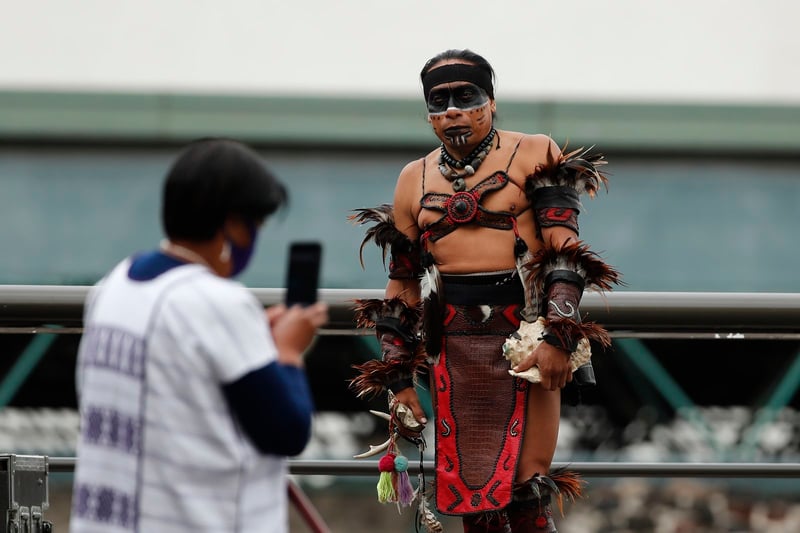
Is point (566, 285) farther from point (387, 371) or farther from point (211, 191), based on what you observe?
point (211, 191)

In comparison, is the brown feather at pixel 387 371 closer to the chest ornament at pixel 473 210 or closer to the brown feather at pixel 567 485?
the chest ornament at pixel 473 210

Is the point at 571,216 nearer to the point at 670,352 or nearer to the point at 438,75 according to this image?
the point at 438,75

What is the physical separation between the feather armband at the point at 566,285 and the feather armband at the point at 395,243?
36cm

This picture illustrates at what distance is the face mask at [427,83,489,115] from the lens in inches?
136

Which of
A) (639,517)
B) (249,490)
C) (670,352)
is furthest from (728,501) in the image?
A: (249,490)

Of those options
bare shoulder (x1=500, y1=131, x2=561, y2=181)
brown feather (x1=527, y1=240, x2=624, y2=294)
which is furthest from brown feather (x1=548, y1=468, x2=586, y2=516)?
bare shoulder (x1=500, y1=131, x2=561, y2=181)

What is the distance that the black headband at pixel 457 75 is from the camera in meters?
3.45

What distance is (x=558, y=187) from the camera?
338 cm

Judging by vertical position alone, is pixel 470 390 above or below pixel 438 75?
Answer: below

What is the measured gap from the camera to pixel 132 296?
211 centimetres

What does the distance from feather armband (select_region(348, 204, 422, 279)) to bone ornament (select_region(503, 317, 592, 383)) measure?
0.36 m

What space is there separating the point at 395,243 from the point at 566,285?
51 cm

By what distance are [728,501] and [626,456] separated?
1.14m

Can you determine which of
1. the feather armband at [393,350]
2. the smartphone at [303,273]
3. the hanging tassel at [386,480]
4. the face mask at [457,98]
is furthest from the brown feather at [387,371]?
the smartphone at [303,273]
